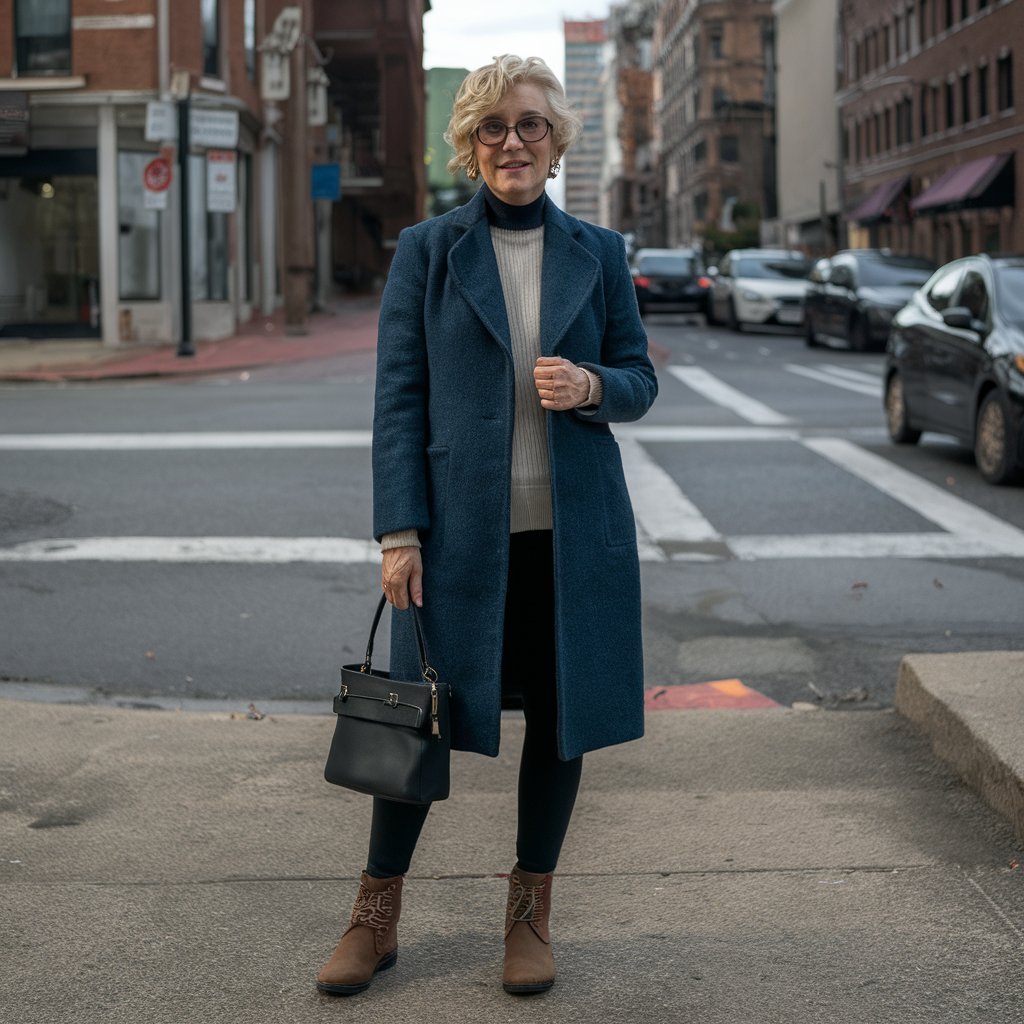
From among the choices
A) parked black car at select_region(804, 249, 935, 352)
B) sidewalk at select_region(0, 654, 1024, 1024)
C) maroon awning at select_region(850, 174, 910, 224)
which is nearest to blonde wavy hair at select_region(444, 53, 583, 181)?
sidewalk at select_region(0, 654, 1024, 1024)

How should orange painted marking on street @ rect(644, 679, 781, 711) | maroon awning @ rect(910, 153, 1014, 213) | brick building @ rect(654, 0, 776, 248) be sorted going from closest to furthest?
orange painted marking on street @ rect(644, 679, 781, 711)
maroon awning @ rect(910, 153, 1014, 213)
brick building @ rect(654, 0, 776, 248)

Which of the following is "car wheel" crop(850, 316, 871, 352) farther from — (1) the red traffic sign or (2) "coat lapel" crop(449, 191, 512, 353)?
(2) "coat lapel" crop(449, 191, 512, 353)

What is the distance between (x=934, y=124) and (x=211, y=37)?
87.1 ft

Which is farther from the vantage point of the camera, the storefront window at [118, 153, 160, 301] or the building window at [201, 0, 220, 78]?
the building window at [201, 0, 220, 78]

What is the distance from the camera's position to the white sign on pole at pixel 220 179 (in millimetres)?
25141

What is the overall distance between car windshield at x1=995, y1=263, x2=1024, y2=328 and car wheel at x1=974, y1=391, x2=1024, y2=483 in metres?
0.59

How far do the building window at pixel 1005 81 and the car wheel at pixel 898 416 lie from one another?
100ft

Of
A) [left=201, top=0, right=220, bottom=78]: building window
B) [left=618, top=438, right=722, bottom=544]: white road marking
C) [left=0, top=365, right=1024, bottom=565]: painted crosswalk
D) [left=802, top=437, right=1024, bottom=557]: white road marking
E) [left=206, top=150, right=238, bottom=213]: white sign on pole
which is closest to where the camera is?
[left=0, top=365, right=1024, bottom=565]: painted crosswalk

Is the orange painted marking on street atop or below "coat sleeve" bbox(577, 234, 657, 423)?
below

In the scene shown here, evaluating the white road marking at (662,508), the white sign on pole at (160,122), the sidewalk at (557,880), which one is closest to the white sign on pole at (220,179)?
the white sign on pole at (160,122)

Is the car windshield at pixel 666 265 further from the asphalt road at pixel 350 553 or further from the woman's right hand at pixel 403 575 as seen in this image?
the woman's right hand at pixel 403 575

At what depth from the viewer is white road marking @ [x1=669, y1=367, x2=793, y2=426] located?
1548cm

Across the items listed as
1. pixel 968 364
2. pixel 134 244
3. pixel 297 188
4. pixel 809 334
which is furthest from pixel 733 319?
pixel 968 364

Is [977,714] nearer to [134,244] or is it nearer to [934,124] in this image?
[134,244]
